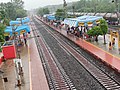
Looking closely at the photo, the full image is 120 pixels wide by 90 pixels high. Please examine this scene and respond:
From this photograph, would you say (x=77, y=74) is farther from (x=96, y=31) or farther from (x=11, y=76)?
(x=96, y=31)

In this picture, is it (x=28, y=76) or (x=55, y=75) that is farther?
(x=28, y=76)

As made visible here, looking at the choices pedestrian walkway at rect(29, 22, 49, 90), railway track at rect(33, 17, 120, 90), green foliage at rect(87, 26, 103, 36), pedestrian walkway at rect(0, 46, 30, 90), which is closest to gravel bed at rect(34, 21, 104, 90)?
railway track at rect(33, 17, 120, 90)

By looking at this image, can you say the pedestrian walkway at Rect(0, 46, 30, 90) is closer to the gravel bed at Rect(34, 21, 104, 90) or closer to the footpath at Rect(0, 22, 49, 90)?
the footpath at Rect(0, 22, 49, 90)

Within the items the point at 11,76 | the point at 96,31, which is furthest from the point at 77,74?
the point at 96,31

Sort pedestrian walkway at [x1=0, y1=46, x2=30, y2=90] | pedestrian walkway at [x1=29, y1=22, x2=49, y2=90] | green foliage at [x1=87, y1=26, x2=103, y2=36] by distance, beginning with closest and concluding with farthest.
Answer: pedestrian walkway at [x1=29, y1=22, x2=49, y2=90]
pedestrian walkway at [x1=0, y1=46, x2=30, y2=90]
green foliage at [x1=87, y1=26, x2=103, y2=36]

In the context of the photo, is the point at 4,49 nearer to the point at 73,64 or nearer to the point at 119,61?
the point at 73,64

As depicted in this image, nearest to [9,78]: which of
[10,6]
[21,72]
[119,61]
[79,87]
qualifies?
[21,72]

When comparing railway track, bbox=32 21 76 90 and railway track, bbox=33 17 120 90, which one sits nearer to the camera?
railway track, bbox=33 17 120 90

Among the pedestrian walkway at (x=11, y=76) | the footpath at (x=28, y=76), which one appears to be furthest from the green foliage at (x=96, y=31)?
the pedestrian walkway at (x=11, y=76)

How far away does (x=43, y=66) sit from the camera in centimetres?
1778

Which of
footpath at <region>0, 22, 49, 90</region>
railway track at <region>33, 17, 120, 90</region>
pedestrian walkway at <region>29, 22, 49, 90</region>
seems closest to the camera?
railway track at <region>33, 17, 120, 90</region>

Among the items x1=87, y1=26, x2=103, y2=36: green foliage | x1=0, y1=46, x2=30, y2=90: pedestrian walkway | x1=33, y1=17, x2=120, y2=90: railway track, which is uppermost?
x1=87, y1=26, x2=103, y2=36: green foliage

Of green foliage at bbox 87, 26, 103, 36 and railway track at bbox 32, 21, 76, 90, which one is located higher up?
green foliage at bbox 87, 26, 103, 36

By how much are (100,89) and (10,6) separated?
68.1 metres
